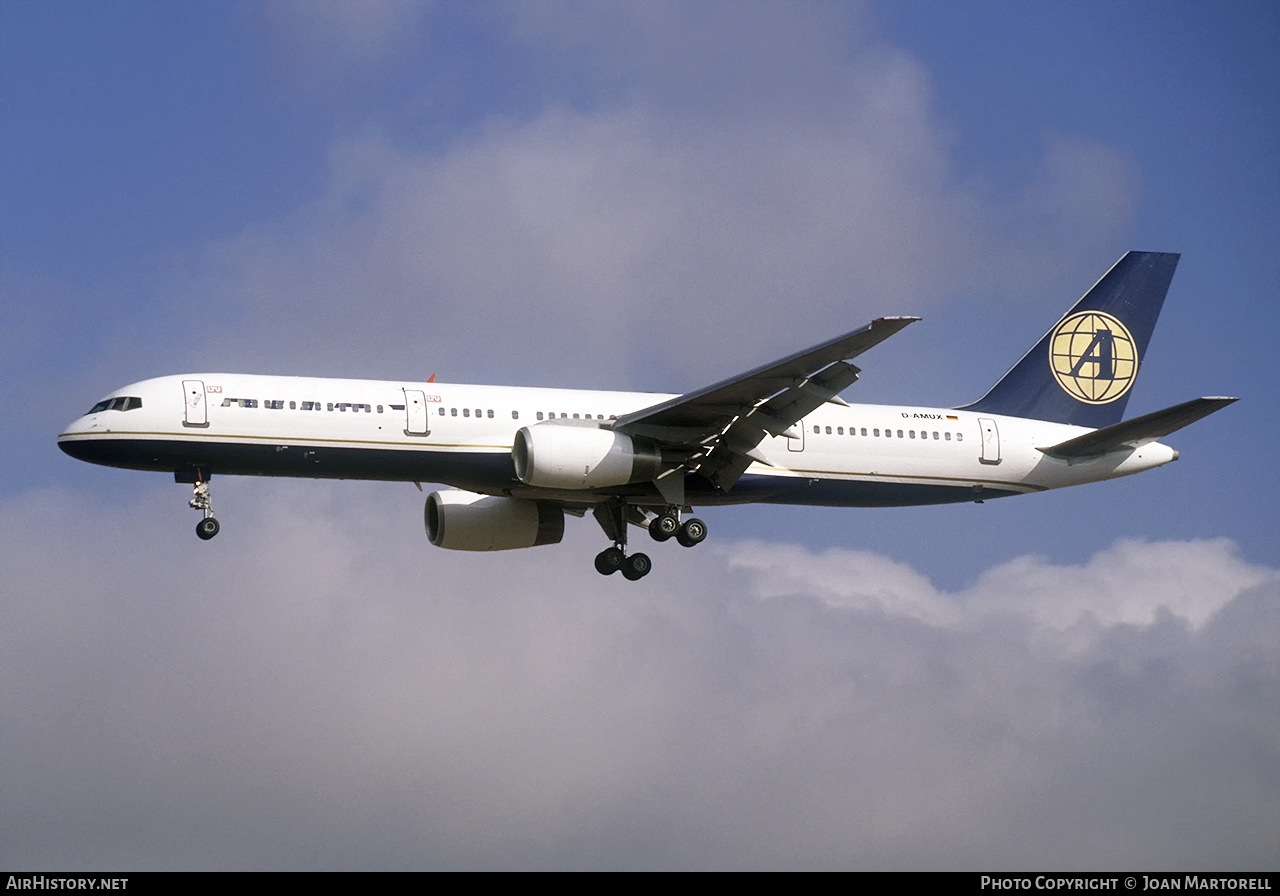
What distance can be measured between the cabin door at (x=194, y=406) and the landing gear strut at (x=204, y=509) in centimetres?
156

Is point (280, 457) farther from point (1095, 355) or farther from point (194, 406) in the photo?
point (1095, 355)

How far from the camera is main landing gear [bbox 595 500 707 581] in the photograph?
45.5 metres

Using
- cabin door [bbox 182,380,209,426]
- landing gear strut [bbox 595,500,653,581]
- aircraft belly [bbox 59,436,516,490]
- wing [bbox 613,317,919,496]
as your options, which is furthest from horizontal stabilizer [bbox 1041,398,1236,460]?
cabin door [bbox 182,380,209,426]

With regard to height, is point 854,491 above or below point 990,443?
below

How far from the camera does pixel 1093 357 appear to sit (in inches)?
2003

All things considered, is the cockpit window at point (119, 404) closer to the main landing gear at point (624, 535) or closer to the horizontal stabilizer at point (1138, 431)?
the main landing gear at point (624, 535)

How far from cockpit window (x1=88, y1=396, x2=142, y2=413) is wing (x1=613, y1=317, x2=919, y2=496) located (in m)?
11.5

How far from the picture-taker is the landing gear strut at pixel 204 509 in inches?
1671

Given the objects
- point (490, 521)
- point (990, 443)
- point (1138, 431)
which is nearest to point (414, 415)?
point (490, 521)

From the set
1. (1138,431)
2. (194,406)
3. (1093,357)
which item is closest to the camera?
(194,406)

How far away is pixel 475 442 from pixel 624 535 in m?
5.90

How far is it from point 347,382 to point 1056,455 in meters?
19.2

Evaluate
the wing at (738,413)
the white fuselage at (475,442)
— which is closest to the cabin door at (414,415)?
the white fuselage at (475,442)
